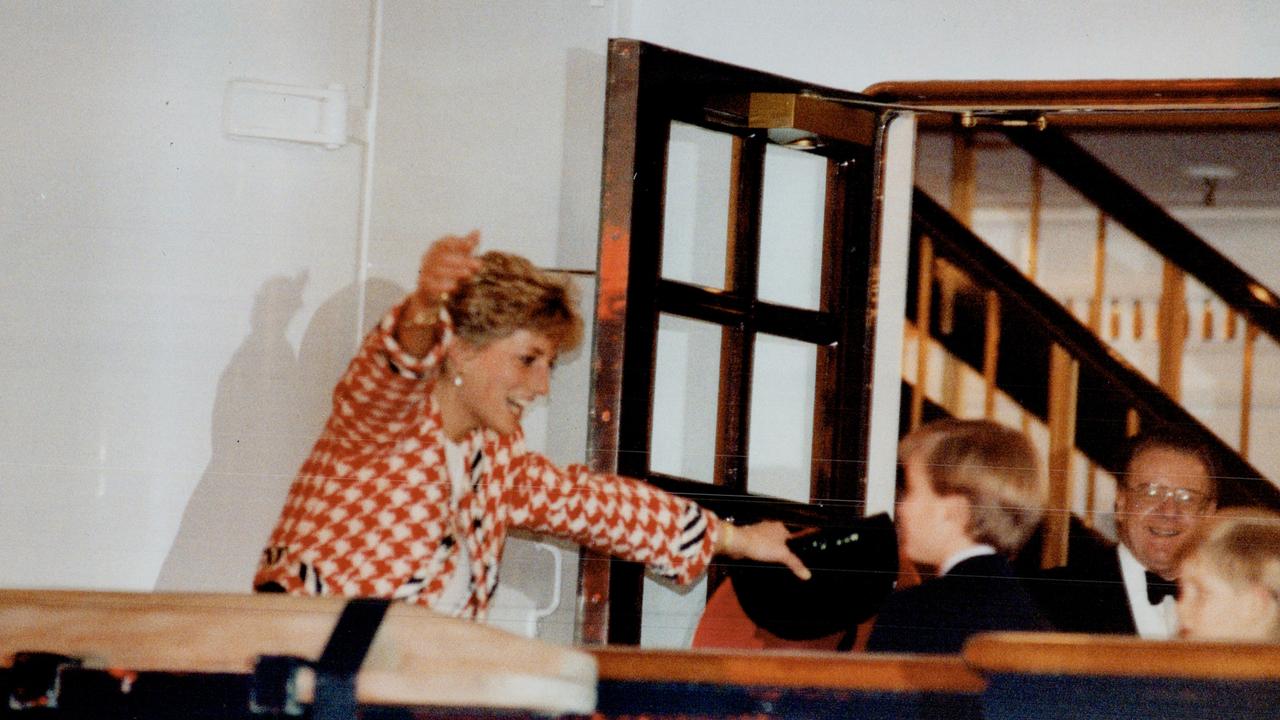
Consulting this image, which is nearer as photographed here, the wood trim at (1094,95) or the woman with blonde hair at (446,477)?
the woman with blonde hair at (446,477)

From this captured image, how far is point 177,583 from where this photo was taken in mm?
1435

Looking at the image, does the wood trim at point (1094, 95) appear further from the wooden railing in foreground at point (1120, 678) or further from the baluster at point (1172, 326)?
the wooden railing in foreground at point (1120, 678)

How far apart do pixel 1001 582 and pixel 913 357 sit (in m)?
1.52

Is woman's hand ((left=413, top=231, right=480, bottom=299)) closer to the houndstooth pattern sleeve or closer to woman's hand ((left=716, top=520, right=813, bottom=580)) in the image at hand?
the houndstooth pattern sleeve

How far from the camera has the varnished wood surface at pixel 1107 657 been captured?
641mm

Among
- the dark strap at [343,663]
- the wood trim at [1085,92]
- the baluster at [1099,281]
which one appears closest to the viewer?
the dark strap at [343,663]

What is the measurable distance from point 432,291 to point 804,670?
599 millimetres

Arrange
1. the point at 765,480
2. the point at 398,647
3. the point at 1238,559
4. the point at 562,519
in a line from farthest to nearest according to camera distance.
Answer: the point at 765,480 → the point at 562,519 → the point at 1238,559 → the point at 398,647

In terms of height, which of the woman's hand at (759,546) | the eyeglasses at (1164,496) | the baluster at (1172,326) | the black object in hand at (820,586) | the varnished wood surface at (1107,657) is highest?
the baluster at (1172,326)

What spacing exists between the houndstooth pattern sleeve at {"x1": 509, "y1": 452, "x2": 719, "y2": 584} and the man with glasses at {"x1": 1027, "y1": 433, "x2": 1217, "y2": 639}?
15.5 inches

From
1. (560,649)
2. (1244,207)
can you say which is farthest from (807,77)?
(1244,207)

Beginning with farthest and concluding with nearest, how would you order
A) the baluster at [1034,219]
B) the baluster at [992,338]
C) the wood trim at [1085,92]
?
the baluster at [1034,219] < the baluster at [992,338] < the wood trim at [1085,92]

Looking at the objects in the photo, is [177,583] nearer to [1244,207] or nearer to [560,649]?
[560,649]

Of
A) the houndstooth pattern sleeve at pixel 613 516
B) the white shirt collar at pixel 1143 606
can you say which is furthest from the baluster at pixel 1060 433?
the houndstooth pattern sleeve at pixel 613 516
